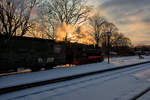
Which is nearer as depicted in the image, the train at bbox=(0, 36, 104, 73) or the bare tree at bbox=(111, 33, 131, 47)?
the train at bbox=(0, 36, 104, 73)

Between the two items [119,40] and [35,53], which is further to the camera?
[119,40]

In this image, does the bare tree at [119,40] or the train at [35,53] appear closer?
the train at [35,53]

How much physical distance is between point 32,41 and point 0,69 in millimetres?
3255

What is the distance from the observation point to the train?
9102mm

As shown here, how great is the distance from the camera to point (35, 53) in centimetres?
1103

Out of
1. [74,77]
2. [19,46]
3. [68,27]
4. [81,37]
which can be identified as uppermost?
[68,27]

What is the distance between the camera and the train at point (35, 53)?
9.10m

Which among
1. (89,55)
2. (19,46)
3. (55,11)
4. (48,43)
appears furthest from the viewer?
(55,11)

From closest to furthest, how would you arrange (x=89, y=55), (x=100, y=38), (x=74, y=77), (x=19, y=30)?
(x=74, y=77) → (x=89, y=55) → (x=19, y=30) → (x=100, y=38)

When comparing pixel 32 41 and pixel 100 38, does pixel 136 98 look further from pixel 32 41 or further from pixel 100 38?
pixel 100 38

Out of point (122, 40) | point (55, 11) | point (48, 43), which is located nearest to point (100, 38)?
point (122, 40)

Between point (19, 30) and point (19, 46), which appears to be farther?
point (19, 30)

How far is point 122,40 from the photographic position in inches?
3221

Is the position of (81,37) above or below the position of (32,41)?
above
